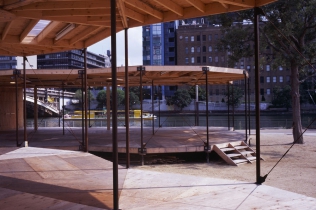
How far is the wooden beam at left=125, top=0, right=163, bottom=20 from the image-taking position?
7.92m

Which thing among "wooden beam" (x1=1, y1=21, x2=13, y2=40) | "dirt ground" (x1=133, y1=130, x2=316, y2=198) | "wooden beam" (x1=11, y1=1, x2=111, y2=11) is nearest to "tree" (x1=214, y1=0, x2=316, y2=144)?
"dirt ground" (x1=133, y1=130, x2=316, y2=198)

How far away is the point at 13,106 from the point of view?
26.1 metres

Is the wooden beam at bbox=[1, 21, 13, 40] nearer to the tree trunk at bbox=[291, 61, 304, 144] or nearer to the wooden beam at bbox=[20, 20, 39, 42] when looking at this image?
the wooden beam at bbox=[20, 20, 39, 42]

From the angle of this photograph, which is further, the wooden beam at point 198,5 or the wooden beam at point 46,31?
the wooden beam at point 46,31

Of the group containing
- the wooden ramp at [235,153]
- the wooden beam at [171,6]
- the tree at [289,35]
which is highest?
the tree at [289,35]

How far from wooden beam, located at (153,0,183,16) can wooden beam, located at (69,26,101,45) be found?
2642mm

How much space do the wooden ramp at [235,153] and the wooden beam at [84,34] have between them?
297 inches

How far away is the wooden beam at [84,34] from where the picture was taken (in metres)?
10.3

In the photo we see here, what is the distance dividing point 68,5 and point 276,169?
9291mm

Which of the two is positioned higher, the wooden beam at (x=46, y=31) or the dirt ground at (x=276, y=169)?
the wooden beam at (x=46, y=31)

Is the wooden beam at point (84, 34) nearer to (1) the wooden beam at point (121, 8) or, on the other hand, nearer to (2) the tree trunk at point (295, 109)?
(1) the wooden beam at point (121, 8)

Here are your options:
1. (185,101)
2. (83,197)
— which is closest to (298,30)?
(83,197)

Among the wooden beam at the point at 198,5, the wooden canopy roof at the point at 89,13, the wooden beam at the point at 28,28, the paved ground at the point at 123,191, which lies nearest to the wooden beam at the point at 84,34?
the wooden canopy roof at the point at 89,13

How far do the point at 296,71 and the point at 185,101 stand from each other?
106 feet
